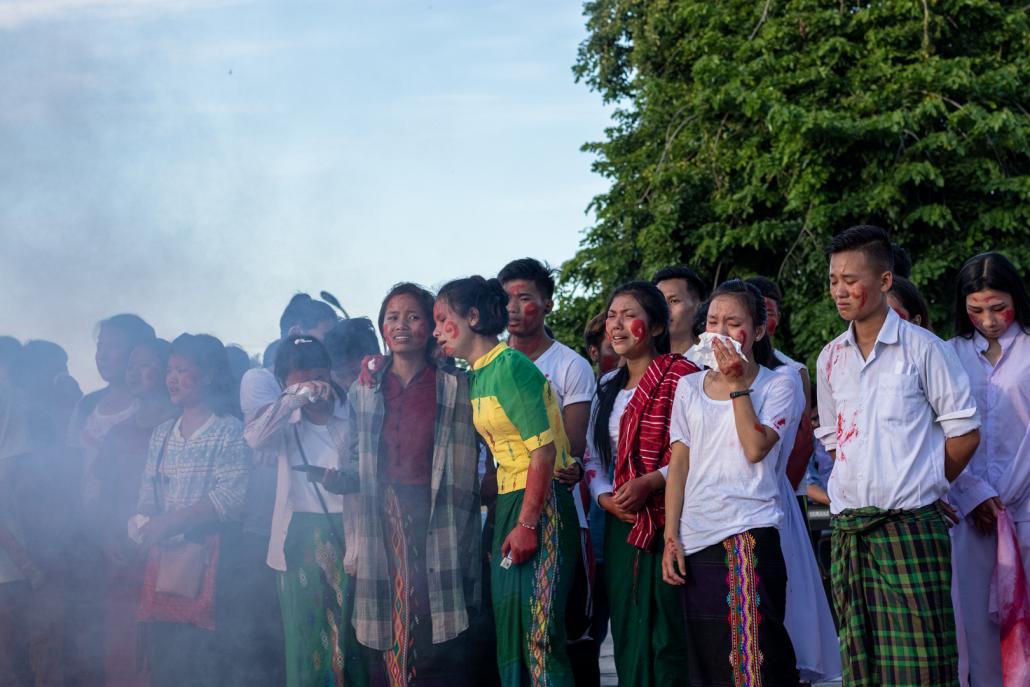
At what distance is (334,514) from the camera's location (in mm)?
5074

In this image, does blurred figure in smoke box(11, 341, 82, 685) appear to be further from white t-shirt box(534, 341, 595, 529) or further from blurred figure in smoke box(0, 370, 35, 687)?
white t-shirt box(534, 341, 595, 529)

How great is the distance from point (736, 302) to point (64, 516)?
10.7 ft

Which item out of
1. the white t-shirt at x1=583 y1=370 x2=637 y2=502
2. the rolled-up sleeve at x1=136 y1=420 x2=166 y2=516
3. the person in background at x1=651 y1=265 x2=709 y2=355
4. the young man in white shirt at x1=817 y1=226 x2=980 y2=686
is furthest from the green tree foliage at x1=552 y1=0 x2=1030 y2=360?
the rolled-up sleeve at x1=136 y1=420 x2=166 y2=516

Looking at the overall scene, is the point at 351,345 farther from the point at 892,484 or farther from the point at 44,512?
the point at 892,484

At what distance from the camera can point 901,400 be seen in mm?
4145

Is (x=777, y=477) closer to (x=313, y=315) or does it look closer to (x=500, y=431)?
(x=500, y=431)

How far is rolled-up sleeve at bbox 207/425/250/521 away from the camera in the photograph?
17.3 ft

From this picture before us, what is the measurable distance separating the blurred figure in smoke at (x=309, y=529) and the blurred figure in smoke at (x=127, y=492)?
80cm

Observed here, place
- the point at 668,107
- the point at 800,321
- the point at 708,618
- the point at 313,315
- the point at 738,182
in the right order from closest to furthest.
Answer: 1. the point at 708,618
2. the point at 313,315
3. the point at 800,321
4. the point at 738,182
5. the point at 668,107

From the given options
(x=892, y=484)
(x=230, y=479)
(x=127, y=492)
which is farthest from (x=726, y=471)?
(x=127, y=492)

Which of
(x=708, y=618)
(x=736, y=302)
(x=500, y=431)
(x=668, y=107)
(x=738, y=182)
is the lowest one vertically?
(x=708, y=618)

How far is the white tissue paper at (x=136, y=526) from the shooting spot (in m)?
5.39

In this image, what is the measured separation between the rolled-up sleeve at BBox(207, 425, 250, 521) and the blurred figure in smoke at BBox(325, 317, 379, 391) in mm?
563

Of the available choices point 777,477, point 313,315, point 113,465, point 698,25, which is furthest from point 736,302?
point 698,25
